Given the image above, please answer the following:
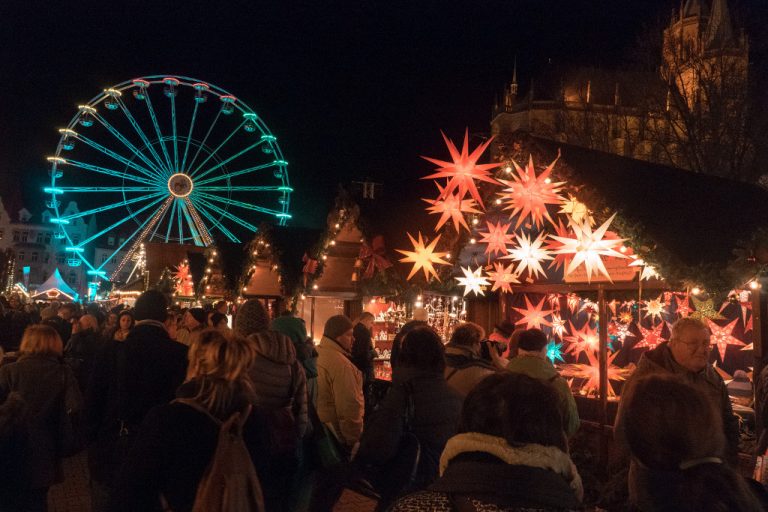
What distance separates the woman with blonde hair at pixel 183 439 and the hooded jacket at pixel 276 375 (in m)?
1.39

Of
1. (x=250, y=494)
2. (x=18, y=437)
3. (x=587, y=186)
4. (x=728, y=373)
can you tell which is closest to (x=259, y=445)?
(x=250, y=494)

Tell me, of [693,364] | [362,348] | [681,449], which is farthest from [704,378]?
[362,348]

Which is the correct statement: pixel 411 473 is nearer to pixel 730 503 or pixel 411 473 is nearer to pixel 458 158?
pixel 730 503

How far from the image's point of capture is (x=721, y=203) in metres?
5.98

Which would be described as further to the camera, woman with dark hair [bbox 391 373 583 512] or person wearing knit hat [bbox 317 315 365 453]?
person wearing knit hat [bbox 317 315 365 453]

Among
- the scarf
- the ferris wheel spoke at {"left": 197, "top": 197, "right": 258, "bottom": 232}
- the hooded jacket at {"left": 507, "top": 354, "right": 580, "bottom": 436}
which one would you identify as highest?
the ferris wheel spoke at {"left": 197, "top": 197, "right": 258, "bottom": 232}

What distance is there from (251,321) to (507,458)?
297cm

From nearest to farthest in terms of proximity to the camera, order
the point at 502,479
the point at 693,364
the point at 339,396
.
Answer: the point at 502,479, the point at 693,364, the point at 339,396

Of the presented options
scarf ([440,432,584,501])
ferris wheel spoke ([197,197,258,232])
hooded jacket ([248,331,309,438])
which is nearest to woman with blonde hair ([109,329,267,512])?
scarf ([440,432,584,501])

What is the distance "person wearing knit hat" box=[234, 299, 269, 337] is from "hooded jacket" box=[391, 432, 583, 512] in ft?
9.00

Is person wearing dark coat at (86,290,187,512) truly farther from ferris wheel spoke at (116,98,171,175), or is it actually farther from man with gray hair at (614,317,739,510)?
ferris wheel spoke at (116,98,171,175)

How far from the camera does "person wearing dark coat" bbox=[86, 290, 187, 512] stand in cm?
380

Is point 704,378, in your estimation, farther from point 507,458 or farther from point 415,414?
point 507,458

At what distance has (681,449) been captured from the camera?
6.84ft
